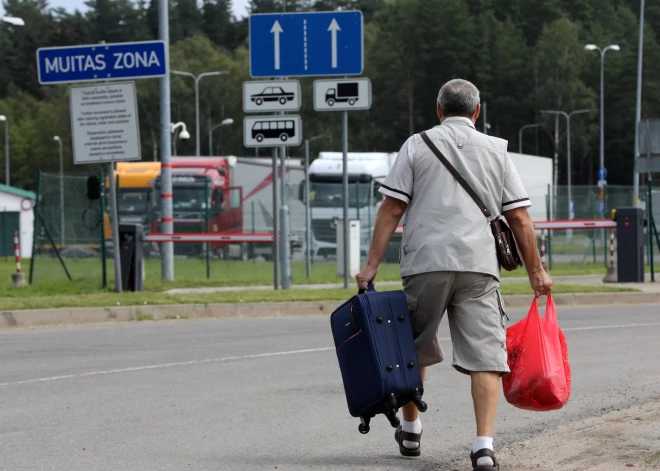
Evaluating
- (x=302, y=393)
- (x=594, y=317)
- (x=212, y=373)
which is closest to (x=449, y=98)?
(x=302, y=393)

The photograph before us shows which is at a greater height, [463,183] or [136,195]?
[463,183]

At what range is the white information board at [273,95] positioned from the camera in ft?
58.4

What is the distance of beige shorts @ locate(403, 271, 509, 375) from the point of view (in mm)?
5652

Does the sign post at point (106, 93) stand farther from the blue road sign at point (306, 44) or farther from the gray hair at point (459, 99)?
the gray hair at point (459, 99)

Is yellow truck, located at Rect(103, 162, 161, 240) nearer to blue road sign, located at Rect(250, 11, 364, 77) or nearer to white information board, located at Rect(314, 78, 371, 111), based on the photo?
blue road sign, located at Rect(250, 11, 364, 77)

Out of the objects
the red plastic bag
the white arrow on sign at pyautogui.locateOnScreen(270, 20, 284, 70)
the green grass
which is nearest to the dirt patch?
the red plastic bag

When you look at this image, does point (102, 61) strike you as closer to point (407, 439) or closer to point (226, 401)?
point (226, 401)

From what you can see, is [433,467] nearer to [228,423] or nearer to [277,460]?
[277,460]

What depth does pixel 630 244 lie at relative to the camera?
71.2ft

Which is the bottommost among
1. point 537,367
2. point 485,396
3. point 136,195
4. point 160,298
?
point 160,298

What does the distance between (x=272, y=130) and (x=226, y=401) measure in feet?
32.5

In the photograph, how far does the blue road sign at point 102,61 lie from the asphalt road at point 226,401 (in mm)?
4854

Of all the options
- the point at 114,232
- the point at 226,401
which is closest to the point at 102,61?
the point at 114,232

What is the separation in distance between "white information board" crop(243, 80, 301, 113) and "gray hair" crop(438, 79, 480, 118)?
39.2 feet
